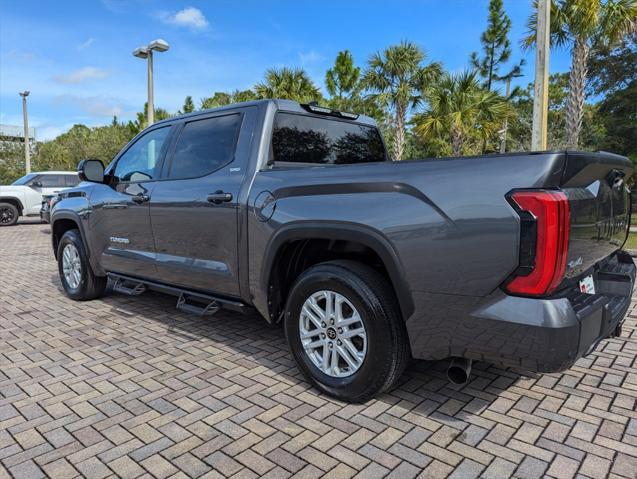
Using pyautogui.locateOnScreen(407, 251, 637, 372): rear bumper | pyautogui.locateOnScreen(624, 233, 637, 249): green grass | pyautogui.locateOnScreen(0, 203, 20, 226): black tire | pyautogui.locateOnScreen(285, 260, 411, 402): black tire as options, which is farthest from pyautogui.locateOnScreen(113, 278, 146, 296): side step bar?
pyautogui.locateOnScreen(0, 203, 20, 226): black tire

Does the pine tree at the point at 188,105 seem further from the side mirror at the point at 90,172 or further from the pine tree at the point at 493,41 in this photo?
the side mirror at the point at 90,172

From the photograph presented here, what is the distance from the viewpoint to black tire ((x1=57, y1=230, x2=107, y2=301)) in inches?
210

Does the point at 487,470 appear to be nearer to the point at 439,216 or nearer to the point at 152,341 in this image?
the point at 439,216

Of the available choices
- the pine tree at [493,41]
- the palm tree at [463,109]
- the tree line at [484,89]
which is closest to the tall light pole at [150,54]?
the tree line at [484,89]

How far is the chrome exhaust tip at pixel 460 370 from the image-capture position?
256 centimetres

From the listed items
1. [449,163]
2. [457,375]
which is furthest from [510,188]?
[457,375]

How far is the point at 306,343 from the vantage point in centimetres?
310

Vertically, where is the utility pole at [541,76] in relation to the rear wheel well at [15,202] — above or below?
above

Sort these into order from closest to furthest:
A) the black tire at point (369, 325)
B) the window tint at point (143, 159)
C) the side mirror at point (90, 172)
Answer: the black tire at point (369, 325) → the window tint at point (143, 159) → the side mirror at point (90, 172)

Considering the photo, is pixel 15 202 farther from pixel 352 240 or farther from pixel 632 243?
pixel 632 243

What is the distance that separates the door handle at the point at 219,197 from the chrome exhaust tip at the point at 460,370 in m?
1.87

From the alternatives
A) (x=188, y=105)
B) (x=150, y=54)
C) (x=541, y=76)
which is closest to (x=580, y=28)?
(x=541, y=76)

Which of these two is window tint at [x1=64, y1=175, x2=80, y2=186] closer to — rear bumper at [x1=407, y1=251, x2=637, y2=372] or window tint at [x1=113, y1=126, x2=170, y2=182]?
window tint at [x1=113, y1=126, x2=170, y2=182]

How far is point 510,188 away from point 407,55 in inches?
748
